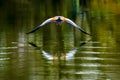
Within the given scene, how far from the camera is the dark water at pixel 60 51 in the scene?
12234mm

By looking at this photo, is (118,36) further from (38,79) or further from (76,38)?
(38,79)

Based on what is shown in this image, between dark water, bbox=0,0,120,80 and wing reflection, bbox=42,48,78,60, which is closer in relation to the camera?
dark water, bbox=0,0,120,80

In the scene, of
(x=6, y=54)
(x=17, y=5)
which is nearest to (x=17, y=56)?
(x=6, y=54)

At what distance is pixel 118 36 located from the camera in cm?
1791

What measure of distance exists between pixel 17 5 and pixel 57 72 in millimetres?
22572

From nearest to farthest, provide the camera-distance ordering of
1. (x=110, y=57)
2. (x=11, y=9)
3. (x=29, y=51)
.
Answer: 1. (x=110, y=57)
2. (x=29, y=51)
3. (x=11, y=9)

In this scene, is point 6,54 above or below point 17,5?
below

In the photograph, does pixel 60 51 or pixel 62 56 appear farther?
pixel 60 51

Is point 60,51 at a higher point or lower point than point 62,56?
higher

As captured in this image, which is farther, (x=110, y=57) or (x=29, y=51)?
(x=29, y=51)

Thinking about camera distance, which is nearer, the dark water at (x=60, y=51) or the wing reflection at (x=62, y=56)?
the dark water at (x=60, y=51)

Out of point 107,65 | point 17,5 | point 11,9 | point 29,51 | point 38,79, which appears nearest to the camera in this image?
point 38,79

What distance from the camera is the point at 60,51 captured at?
15180 mm

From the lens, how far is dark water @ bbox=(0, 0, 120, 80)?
12.2m
